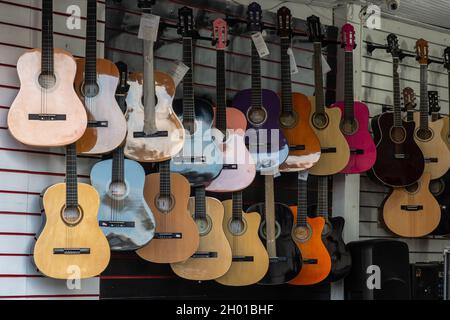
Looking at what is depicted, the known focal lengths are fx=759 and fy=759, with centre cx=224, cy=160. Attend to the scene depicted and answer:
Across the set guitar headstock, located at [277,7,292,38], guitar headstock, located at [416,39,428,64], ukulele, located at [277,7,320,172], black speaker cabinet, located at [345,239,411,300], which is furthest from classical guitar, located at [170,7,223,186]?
guitar headstock, located at [416,39,428,64]

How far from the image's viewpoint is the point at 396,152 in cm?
454

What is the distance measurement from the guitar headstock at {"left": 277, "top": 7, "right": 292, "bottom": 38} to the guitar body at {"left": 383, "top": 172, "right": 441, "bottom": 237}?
121 cm

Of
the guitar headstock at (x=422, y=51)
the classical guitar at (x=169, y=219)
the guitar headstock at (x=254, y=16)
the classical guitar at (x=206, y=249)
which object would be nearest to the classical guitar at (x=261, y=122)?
the guitar headstock at (x=254, y=16)

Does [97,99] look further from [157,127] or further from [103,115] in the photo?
[157,127]

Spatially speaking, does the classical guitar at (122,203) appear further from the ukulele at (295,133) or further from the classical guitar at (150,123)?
the ukulele at (295,133)

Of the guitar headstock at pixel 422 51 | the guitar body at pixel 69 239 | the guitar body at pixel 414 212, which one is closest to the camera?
the guitar body at pixel 69 239

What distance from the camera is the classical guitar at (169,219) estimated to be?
12.0 ft

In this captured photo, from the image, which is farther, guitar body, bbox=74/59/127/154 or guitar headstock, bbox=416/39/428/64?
guitar headstock, bbox=416/39/428/64

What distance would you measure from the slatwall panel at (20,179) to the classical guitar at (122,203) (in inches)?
11.4

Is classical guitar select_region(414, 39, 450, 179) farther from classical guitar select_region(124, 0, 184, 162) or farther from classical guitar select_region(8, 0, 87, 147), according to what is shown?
classical guitar select_region(8, 0, 87, 147)

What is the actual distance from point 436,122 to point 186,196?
1.91 metres

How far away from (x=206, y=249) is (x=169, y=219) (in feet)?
0.91

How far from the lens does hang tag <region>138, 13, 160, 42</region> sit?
3740 millimetres
